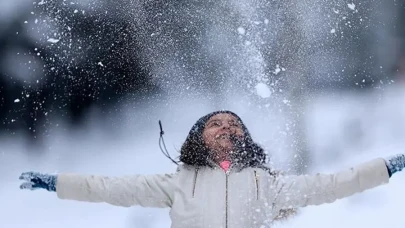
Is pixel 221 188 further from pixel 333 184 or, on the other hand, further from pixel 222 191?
pixel 333 184

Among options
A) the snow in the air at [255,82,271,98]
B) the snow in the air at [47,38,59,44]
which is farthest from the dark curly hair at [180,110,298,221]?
the snow in the air at [47,38,59,44]

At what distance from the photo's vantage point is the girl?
2.11 meters

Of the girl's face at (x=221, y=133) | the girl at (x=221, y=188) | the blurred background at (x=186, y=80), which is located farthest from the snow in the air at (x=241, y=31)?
the girl at (x=221, y=188)

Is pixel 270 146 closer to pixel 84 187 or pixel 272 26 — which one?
pixel 272 26

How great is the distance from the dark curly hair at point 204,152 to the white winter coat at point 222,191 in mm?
45

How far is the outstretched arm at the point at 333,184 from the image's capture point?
2164 mm

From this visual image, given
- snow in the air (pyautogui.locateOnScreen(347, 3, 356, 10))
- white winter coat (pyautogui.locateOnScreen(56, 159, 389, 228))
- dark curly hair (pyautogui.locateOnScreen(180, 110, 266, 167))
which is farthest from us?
snow in the air (pyautogui.locateOnScreen(347, 3, 356, 10))

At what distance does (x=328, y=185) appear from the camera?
7.13ft

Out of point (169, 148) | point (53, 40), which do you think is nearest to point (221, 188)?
point (169, 148)

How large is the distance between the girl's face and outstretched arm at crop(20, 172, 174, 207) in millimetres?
227

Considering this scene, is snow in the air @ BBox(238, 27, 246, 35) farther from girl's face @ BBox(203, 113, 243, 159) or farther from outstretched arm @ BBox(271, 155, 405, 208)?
outstretched arm @ BBox(271, 155, 405, 208)

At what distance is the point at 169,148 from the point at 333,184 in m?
1.37

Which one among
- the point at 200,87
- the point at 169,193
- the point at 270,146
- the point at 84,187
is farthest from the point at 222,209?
the point at 200,87

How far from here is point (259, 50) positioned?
3559mm
